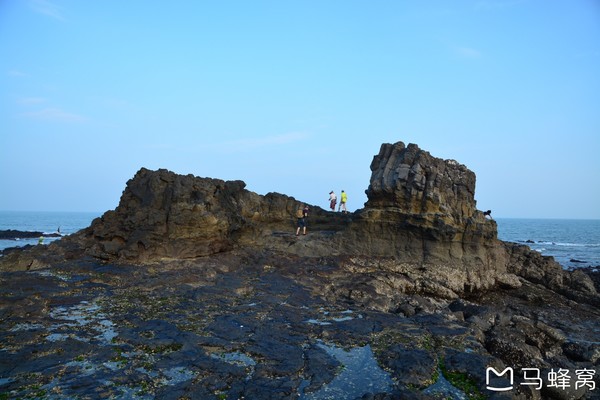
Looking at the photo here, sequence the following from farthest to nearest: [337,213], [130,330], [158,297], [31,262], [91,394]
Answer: [337,213] → [31,262] → [158,297] → [130,330] → [91,394]

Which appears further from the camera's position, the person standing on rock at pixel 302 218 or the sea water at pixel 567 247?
the sea water at pixel 567 247

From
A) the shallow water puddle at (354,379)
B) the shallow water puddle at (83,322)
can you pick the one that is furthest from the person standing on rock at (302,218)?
the shallow water puddle at (354,379)

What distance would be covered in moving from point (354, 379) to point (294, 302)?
7.84 m

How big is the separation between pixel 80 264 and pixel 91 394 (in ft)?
50.3

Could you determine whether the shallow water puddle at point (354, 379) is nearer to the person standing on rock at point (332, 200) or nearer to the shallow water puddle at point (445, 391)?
the shallow water puddle at point (445, 391)

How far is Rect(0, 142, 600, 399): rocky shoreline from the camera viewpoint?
1187cm

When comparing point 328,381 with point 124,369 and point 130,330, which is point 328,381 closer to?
point 124,369

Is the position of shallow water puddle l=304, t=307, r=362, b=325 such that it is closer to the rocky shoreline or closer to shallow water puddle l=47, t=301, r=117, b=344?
the rocky shoreline

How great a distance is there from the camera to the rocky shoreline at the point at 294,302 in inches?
467

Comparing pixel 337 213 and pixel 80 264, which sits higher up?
pixel 337 213

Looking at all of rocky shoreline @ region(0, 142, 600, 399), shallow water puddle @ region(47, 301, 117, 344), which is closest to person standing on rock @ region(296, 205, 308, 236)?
rocky shoreline @ region(0, 142, 600, 399)

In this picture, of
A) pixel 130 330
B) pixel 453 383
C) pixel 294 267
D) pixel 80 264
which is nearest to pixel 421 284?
pixel 294 267

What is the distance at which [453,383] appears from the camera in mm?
12078

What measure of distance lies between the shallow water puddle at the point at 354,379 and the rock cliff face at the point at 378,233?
11.1m
